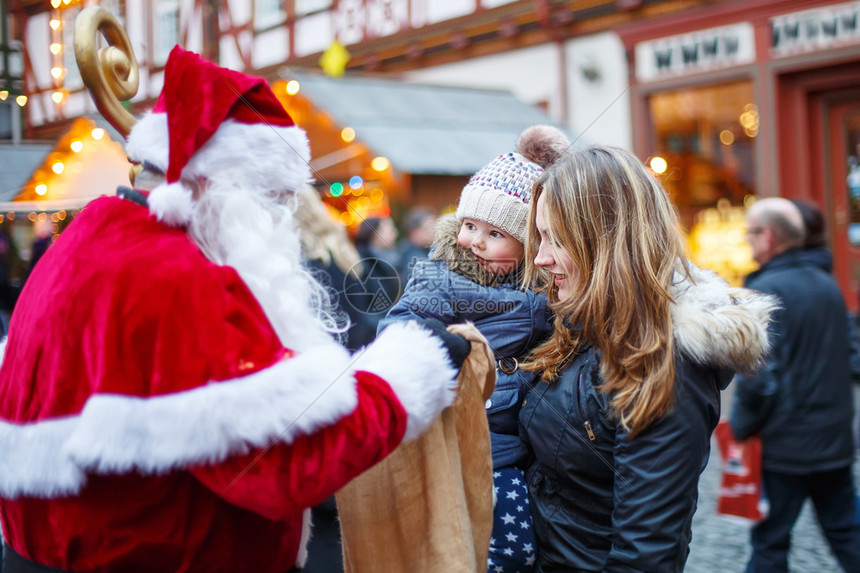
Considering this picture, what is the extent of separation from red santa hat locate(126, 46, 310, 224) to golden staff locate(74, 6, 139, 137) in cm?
36

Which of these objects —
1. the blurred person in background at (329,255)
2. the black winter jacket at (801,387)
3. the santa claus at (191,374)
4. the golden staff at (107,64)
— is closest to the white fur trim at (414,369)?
the santa claus at (191,374)

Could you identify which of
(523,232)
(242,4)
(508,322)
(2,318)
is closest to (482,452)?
(508,322)

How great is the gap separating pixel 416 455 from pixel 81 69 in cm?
125

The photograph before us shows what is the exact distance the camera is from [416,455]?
6.22ft

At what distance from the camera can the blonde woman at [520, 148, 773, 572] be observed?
1640 mm

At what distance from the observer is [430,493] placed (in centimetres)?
188

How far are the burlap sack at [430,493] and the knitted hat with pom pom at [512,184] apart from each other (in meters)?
0.45

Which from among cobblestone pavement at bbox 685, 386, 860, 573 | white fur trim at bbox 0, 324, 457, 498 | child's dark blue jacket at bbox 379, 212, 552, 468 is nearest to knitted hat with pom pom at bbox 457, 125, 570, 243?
child's dark blue jacket at bbox 379, 212, 552, 468

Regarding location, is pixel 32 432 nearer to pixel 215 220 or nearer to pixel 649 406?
pixel 215 220

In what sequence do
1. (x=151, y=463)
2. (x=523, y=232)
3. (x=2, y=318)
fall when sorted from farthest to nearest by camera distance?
(x=2, y=318) → (x=523, y=232) → (x=151, y=463)

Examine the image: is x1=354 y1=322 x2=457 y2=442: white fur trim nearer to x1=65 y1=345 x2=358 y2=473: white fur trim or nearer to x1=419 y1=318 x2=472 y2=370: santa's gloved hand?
x1=419 y1=318 x2=472 y2=370: santa's gloved hand

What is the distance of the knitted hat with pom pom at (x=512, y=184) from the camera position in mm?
2242

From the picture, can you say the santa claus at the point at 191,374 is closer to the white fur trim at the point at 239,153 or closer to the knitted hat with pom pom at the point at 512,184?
the white fur trim at the point at 239,153

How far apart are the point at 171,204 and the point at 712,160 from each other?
8.53 metres
